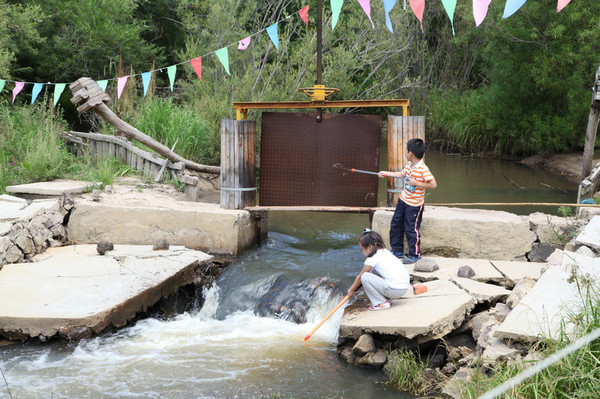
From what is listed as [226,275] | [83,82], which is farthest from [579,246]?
[83,82]

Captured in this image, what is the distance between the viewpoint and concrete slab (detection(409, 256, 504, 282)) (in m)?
6.14

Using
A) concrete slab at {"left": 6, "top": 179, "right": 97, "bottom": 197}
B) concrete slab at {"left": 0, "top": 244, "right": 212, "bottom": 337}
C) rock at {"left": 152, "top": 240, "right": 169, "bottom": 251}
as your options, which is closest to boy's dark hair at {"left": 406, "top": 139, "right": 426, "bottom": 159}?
concrete slab at {"left": 0, "top": 244, "right": 212, "bottom": 337}

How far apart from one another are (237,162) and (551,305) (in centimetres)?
458

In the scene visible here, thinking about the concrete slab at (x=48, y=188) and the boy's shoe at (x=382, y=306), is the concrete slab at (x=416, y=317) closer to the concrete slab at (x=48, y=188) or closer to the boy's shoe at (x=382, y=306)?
the boy's shoe at (x=382, y=306)

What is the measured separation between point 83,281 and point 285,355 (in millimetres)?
2302

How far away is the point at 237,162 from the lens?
26.6ft

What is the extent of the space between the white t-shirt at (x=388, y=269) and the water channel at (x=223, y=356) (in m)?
0.80

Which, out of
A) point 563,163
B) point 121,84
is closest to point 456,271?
point 121,84

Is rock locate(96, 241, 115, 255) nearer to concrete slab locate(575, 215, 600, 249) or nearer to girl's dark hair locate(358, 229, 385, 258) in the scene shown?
girl's dark hair locate(358, 229, 385, 258)

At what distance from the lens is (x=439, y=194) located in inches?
520

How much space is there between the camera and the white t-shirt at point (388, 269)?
18.0 ft

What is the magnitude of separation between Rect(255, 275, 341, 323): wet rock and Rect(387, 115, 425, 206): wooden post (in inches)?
63.1

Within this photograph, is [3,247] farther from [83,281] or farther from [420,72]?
[420,72]

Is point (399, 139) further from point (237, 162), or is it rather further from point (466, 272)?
point (466, 272)
